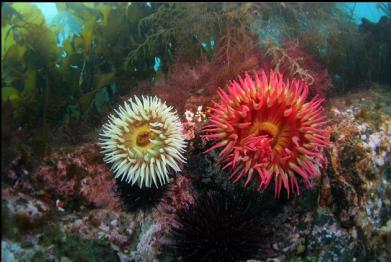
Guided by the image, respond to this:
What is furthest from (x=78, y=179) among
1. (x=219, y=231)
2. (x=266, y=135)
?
(x=266, y=135)

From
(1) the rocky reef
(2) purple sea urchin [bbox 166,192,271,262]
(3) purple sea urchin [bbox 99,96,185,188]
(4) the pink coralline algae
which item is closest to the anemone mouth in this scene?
(3) purple sea urchin [bbox 99,96,185,188]

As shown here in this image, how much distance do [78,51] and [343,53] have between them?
431 cm

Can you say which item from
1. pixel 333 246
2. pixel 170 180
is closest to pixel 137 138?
pixel 170 180

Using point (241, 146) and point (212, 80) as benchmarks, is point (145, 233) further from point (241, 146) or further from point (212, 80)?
point (212, 80)

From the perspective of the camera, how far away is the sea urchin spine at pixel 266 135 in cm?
288

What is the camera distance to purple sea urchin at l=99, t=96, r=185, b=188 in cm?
314

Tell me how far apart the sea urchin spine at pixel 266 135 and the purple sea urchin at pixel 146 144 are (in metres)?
0.44

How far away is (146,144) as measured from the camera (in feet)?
10.7

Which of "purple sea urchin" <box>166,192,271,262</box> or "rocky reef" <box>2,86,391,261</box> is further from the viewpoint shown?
"rocky reef" <box>2,86,391,261</box>

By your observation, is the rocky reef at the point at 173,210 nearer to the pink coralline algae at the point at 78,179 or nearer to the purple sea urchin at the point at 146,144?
the pink coralline algae at the point at 78,179

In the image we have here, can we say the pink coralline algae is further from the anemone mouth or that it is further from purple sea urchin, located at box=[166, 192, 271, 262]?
purple sea urchin, located at box=[166, 192, 271, 262]

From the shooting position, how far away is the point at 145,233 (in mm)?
3365

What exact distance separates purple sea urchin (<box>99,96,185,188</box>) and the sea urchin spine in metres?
0.44

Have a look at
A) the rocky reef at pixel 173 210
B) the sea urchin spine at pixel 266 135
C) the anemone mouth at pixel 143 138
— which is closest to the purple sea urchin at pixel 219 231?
the rocky reef at pixel 173 210
